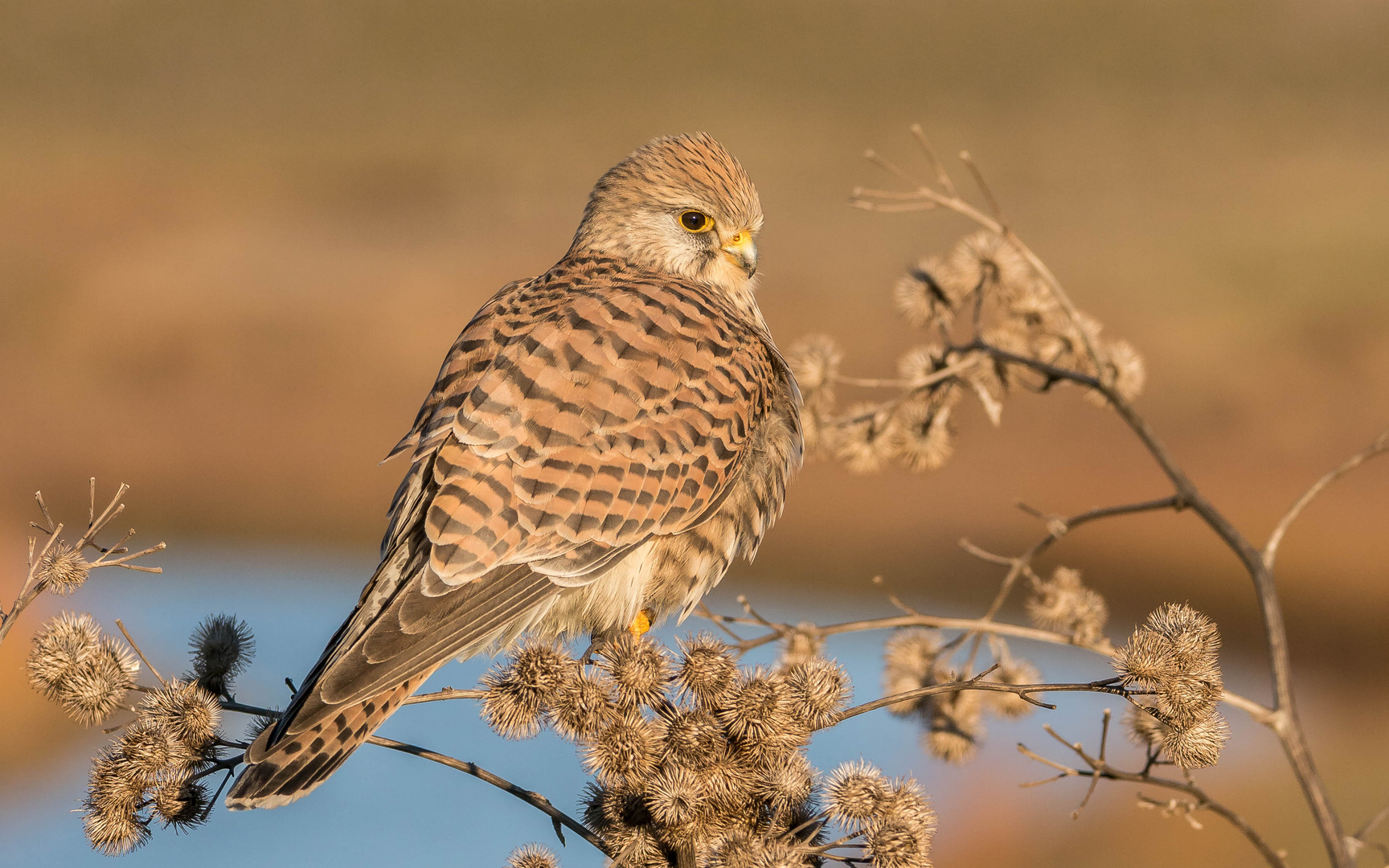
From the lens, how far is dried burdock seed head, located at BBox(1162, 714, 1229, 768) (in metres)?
1.74

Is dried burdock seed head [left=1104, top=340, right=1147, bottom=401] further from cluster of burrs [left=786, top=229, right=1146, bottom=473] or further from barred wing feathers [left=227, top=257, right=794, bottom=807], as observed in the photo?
barred wing feathers [left=227, top=257, right=794, bottom=807]

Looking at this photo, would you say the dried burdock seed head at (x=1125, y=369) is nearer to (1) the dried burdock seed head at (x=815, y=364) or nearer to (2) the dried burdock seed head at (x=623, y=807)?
(1) the dried burdock seed head at (x=815, y=364)

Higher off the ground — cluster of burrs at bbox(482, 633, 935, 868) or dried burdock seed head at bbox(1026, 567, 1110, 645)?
dried burdock seed head at bbox(1026, 567, 1110, 645)

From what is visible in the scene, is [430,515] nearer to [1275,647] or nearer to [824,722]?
[824,722]

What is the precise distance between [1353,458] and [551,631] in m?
1.69

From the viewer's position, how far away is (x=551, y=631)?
8.04ft

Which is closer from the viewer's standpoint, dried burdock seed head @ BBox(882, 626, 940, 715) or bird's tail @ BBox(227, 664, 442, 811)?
bird's tail @ BBox(227, 664, 442, 811)

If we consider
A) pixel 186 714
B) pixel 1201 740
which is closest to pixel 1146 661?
pixel 1201 740

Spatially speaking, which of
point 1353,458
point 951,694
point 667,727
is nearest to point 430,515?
point 667,727

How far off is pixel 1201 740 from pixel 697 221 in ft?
5.54

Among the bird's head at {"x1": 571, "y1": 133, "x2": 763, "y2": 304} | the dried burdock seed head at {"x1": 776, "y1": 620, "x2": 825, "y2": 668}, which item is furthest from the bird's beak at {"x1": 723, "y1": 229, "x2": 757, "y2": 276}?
the dried burdock seed head at {"x1": 776, "y1": 620, "x2": 825, "y2": 668}

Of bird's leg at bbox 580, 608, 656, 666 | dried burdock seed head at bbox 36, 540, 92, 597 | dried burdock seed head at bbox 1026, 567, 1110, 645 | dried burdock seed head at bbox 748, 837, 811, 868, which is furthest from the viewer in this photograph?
dried burdock seed head at bbox 1026, 567, 1110, 645

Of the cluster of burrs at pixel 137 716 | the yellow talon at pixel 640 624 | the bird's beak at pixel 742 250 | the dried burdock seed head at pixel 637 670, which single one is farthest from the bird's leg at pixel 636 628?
the bird's beak at pixel 742 250

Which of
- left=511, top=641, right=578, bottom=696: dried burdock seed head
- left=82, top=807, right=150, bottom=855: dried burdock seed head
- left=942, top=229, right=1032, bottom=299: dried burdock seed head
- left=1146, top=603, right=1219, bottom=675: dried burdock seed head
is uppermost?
left=942, top=229, right=1032, bottom=299: dried burdock seed head
